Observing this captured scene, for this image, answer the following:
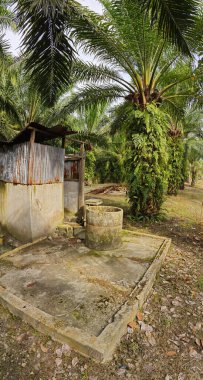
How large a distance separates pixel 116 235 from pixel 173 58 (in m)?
5.69

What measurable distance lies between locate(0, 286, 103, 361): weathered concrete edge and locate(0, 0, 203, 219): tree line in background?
3894 mm

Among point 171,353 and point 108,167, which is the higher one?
point 108,167

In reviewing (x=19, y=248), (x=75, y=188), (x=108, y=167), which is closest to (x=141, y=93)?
(x=75, y=188)

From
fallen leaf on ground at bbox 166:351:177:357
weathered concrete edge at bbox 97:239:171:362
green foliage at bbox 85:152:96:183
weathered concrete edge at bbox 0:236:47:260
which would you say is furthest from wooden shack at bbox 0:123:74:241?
green foliage at bbox 85:152:96:183

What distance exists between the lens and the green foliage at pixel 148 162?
7258 millimetres

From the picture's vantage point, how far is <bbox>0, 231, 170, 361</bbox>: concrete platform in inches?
107

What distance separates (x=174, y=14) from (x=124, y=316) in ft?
13.6

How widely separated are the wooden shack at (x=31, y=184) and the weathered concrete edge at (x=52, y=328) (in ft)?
8.44

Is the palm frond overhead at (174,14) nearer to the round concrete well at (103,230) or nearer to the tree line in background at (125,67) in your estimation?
the tree line in background at (125,67)

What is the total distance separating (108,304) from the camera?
3244mm

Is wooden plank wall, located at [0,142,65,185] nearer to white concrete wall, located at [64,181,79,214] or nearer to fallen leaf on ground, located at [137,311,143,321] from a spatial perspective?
white concrete wall, located at [64,181,79,214]

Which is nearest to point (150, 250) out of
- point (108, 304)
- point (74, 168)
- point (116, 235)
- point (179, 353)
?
point (116, 235)

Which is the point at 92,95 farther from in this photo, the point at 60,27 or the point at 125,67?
the point at 60,27

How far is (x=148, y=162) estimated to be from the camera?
7.55 m
